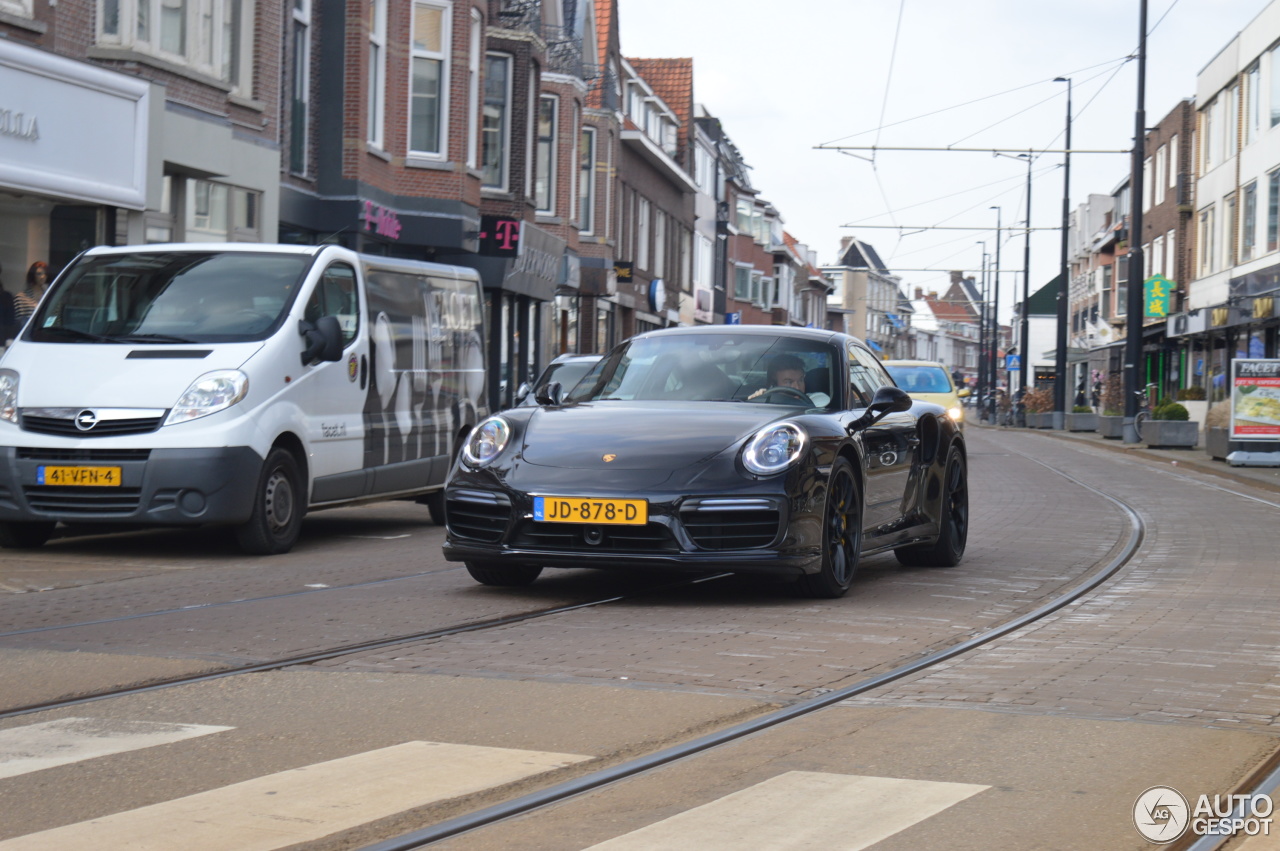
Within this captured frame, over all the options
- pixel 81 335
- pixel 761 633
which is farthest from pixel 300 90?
pixel 761 633

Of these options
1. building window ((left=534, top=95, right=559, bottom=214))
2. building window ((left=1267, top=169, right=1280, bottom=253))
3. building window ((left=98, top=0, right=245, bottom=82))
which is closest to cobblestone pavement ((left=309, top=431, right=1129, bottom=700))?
building window ((left=98, top=0, right=245, bottom=82))

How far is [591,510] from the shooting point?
25.6ft

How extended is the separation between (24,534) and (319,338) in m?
2.24

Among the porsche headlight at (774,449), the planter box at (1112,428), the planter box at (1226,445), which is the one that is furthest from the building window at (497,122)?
the porsche headlight at (774,449)

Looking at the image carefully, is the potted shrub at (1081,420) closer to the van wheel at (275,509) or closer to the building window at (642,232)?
the building window at (642,232)

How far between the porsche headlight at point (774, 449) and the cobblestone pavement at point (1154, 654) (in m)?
1.35

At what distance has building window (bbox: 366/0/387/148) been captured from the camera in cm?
2483

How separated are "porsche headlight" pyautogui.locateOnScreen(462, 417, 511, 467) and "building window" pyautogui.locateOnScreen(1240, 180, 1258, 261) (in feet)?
119

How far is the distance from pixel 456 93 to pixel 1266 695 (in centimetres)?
2251

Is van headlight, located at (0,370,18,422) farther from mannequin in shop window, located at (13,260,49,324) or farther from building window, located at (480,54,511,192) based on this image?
building window, located at (480,54,511,192)

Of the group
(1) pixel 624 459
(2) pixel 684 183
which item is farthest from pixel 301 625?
(2) pixel 684 183

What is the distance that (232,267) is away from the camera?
11.2m

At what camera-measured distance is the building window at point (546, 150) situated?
3531cm

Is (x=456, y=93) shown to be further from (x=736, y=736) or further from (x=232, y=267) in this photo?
(x=736, y=736)
